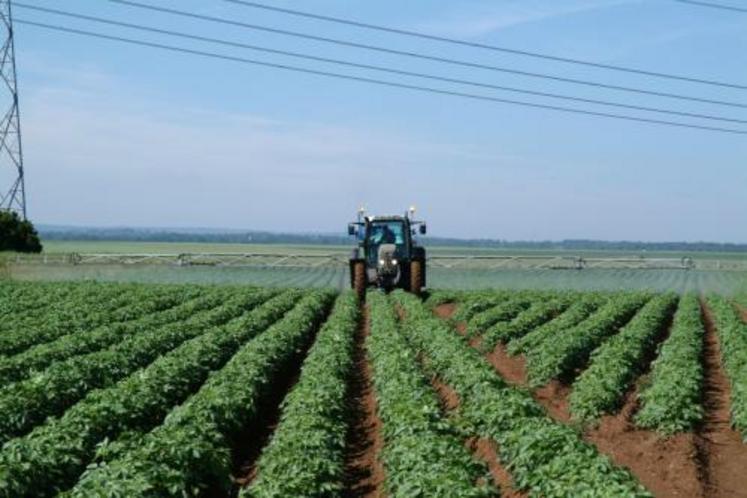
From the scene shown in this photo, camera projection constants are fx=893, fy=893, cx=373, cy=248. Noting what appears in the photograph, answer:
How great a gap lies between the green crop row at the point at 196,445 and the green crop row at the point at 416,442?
1.92 metres

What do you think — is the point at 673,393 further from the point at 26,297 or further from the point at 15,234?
the point at 15,234

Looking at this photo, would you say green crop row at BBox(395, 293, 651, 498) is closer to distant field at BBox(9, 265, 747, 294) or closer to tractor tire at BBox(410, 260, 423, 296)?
tractor tire at BBox(410, 260, 423, 296)

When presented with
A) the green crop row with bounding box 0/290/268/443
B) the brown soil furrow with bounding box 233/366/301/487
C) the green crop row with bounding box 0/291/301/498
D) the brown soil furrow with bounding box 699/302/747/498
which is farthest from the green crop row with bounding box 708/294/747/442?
the green crop row with bounding box 0/290/268/443

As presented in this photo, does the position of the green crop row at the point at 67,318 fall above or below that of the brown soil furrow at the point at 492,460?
above

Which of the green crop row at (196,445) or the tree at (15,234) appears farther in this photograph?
the tree at (15,234)

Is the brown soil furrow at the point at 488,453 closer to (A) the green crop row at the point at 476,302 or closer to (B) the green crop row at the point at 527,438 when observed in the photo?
(B) the green crop row at the point at 527,438

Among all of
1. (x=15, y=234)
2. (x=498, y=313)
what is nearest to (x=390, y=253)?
(x=498, y=313)

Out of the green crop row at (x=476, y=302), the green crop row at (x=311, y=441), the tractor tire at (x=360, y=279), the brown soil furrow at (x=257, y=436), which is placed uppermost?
the tractor tire at (x=360, y=279)

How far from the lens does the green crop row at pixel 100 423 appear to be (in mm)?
8945

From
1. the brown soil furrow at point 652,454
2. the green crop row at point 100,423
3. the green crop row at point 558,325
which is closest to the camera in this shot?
the green crop row at point 100,423

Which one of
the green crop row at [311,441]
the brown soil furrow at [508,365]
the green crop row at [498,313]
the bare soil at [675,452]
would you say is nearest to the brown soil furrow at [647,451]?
the bare soil at [675,452]

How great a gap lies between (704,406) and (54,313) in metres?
18.4

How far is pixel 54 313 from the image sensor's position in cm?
2586

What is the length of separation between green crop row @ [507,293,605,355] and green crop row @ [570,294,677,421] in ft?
5.29
